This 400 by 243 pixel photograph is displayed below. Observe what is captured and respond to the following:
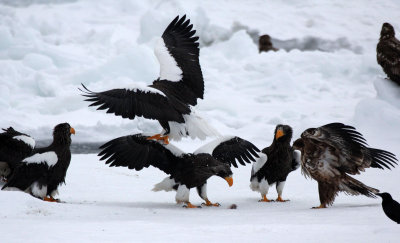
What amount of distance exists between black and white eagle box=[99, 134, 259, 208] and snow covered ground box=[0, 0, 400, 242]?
0.71 ft

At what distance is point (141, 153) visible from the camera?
553cm

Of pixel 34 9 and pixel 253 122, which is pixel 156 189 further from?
pixel 34 9

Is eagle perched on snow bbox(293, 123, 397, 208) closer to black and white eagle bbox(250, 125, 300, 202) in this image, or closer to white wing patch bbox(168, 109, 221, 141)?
black and white eagle bbox(250, 125, 300, 202)

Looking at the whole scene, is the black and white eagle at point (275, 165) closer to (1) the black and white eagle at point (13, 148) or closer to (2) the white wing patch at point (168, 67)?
(2) the white wing patch at point (168, 67)

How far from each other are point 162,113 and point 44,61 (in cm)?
884

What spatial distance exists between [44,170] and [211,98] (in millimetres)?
7379

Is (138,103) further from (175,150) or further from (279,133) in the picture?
(279,133)

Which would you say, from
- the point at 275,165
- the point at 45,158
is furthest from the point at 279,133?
the point at 45,158

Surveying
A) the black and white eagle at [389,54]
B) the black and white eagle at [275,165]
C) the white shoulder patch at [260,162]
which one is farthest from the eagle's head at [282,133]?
the black and white eagle at [389,54]

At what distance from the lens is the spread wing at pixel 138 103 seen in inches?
202

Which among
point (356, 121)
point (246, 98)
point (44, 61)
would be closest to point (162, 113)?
point (356, 121)

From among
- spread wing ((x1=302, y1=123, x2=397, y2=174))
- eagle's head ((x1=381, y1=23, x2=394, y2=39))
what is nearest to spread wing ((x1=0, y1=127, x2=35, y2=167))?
spread wing ((x1=302, y1=123, x2=397, y2=174))

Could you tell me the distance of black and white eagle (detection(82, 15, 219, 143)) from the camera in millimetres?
5188

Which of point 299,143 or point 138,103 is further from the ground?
point 138,103
